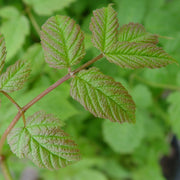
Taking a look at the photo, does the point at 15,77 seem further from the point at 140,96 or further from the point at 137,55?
the point at 140,96

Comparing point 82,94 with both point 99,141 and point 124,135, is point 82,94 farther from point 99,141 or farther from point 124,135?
point 99,141

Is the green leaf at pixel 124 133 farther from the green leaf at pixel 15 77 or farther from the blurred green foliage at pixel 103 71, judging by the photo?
the green leaf at pixel 15 77

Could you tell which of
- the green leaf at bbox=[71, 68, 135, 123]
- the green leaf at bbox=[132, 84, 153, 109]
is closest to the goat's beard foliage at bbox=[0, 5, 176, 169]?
the green leaf at bbox=[71, 68, 135, 123]

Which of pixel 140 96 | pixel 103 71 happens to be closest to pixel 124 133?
pixel 140 96

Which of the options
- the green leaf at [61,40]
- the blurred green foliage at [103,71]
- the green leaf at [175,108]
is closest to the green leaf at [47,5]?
the blurred green foliage at [103,71]

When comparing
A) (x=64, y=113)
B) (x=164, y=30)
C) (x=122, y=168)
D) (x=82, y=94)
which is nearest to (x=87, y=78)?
(x=82, y=94)
